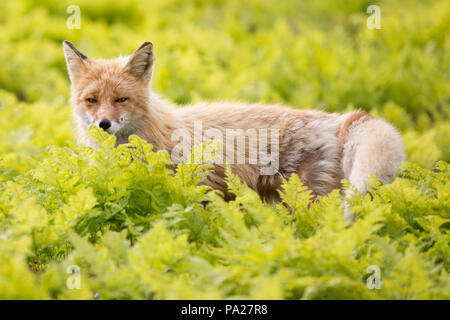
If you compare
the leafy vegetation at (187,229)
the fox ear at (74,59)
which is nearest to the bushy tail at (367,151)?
the leafy vegetation at (187,229)

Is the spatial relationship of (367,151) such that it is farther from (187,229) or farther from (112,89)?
(112,89)

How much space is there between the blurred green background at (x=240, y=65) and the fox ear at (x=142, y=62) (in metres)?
1.65

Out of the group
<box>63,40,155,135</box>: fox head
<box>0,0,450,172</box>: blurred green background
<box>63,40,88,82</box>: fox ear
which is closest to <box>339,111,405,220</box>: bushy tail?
<box>0,0,450,172</box>: blurred green background

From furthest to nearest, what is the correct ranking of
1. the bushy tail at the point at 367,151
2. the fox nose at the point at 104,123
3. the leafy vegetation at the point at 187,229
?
1. the fox nose at the point at 104,123
2. the bushy tail at the point at 367,151
3. the leafy vegetation at the point at 187,229

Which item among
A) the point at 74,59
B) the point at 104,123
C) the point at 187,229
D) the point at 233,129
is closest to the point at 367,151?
the point at 233,129

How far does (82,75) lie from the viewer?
5.02 m

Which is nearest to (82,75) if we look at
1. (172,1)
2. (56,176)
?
(56,176)

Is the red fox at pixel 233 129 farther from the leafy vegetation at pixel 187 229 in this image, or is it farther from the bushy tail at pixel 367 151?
the leafy vegetation at pixel 187 229

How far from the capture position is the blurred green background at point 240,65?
7434 mm

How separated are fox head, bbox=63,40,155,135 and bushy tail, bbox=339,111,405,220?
2.21 m

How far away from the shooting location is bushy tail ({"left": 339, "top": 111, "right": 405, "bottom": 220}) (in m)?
4.15

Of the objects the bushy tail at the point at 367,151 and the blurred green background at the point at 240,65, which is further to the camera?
the blurred green background at the point at 240,65

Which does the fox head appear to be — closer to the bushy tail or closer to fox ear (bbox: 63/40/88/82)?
fox ear (bbox: 63/40/88/82)
